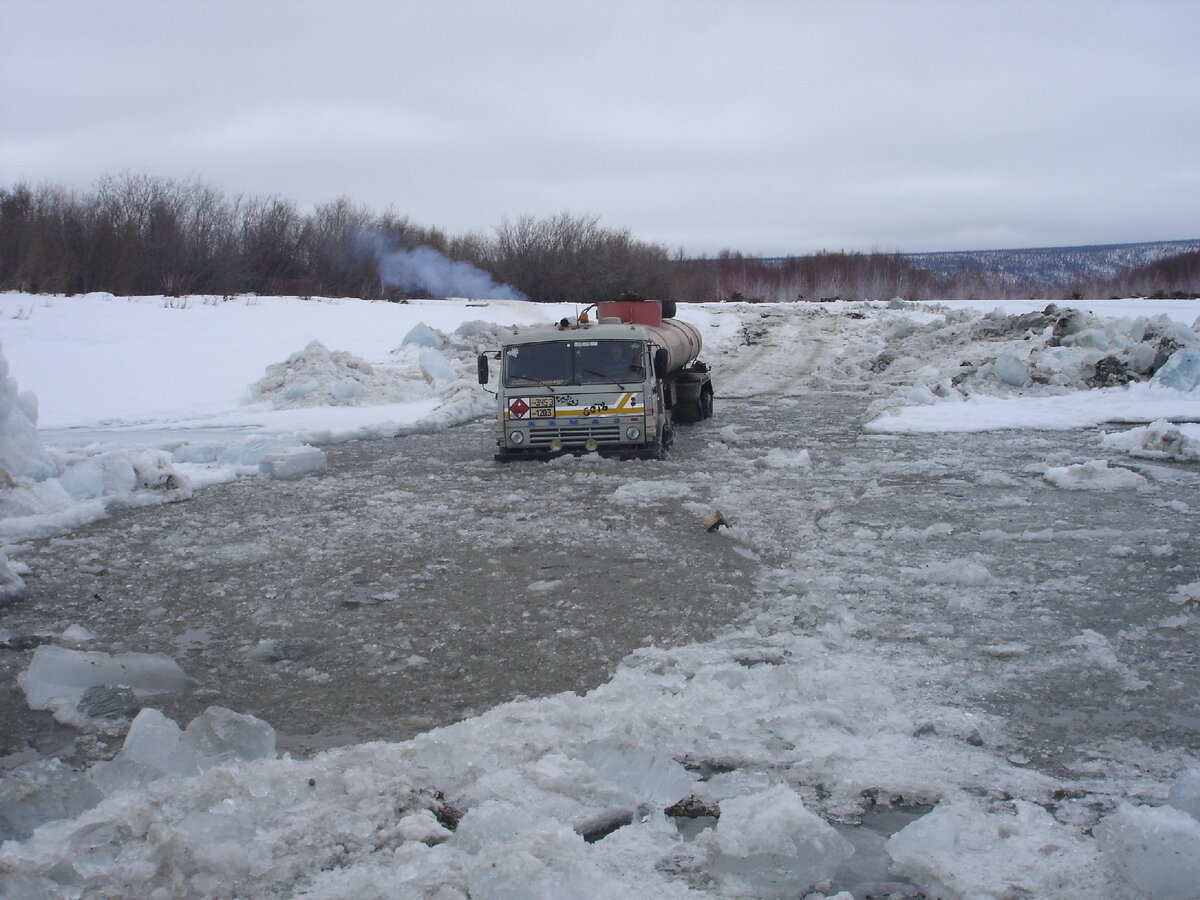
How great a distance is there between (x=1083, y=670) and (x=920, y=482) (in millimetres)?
5891

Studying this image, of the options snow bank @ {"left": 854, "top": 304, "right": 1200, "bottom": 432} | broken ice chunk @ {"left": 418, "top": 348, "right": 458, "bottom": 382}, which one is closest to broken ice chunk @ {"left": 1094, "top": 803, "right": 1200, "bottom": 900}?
snow bank @ {"left": 854, "top": 304, "right": 1200, "bottom": 432}

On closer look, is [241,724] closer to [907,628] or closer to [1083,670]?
[907,628]

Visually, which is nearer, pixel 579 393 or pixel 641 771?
pixel 641 771

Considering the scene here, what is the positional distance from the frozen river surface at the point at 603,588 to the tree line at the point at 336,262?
26.1 metres

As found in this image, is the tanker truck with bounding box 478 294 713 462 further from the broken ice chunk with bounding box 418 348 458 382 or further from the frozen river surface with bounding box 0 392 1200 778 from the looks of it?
the broken ice chunk with bounding box 418 348 458 382

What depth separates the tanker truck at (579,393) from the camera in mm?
12703

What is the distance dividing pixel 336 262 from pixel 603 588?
127ft

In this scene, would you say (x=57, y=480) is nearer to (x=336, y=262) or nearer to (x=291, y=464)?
(x=291, y=464)

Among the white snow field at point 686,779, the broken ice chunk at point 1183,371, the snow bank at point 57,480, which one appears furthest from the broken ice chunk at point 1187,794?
the broken ice chunk at point 1183,371

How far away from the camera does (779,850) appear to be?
3.58m

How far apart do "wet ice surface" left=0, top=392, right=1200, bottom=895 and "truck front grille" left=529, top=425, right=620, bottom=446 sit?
→ 1.09 meters

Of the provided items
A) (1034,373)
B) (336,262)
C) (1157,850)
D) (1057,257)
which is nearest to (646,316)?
(1034,373)

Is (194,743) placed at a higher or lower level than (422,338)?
lower

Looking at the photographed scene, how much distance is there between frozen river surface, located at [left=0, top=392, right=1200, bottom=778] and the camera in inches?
204
